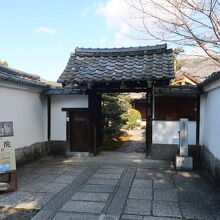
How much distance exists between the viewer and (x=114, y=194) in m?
5.86

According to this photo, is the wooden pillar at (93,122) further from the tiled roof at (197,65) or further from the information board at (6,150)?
the tiled roof at (197,65)

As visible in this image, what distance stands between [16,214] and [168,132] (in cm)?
658

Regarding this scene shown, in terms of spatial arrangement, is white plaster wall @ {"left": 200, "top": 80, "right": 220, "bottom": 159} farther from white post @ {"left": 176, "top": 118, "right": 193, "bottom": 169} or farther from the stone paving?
the stone paving

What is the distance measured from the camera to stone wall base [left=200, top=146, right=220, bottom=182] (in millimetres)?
6630

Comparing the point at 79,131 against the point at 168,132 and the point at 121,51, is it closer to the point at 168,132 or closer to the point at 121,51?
the point at 168,132

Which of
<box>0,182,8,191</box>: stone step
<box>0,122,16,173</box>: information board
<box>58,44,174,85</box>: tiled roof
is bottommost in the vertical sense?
<box>0,182,8,191</box>: stone step

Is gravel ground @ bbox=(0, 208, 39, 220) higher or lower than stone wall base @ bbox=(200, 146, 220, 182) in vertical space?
lower

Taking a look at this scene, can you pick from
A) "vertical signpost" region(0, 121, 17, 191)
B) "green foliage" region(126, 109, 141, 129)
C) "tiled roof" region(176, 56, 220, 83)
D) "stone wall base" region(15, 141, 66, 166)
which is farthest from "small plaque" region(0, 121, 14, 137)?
"green foliage" region(126, 109, 141, 129)

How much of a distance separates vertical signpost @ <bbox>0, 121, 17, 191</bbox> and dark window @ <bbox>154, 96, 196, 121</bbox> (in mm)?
5787

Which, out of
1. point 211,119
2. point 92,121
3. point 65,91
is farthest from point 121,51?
point 211,119

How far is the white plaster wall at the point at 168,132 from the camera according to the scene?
9.48m

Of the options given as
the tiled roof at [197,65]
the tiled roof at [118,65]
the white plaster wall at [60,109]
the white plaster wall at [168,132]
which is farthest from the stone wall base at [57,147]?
the tiled roof at [197,65]

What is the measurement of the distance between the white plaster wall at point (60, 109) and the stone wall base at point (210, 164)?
5.43 m

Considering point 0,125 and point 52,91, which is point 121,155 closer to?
point 52,91
